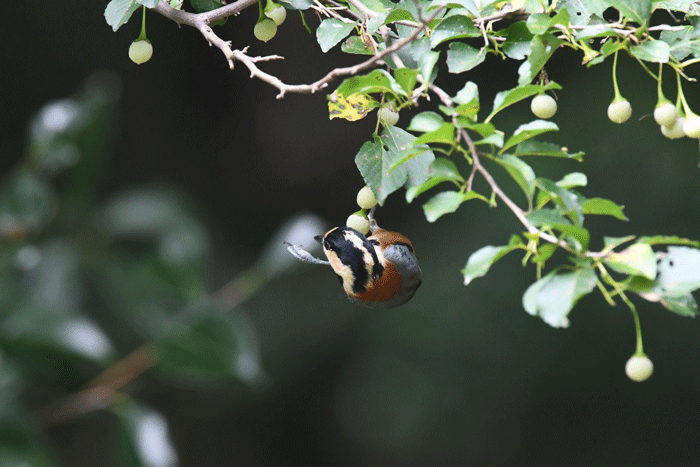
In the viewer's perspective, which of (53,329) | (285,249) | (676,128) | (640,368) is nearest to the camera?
(640,368)

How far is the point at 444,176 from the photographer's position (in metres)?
0.52

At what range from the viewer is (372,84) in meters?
0.57

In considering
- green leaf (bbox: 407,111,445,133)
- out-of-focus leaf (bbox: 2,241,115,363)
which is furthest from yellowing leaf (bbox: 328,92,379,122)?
out-of-focus leaf (bbox: 2,241,115,363)

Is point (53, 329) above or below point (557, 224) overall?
below

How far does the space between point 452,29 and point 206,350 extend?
41cm

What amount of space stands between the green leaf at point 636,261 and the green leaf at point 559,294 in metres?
0.02

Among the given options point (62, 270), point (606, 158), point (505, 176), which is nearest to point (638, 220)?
point (606, 158)

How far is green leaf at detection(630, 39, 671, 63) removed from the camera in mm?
587

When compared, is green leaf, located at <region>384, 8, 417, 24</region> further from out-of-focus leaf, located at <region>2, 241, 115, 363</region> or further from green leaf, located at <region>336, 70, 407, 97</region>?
out-of-focus leaf, located at <region>2, 241, 115, 363</region>

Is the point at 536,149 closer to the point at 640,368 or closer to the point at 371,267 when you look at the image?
the point at 640,368

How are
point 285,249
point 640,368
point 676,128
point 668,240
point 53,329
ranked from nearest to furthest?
1. point 668,240
2. point 640,368
3. point 676,128
4. point 53,329
5. point 285,249

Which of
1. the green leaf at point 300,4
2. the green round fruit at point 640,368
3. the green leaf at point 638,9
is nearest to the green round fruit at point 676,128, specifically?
the green leaf at point 638,9

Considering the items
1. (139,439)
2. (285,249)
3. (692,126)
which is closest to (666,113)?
(692,126)

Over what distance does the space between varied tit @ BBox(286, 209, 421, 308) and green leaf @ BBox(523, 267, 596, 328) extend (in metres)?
0.34
